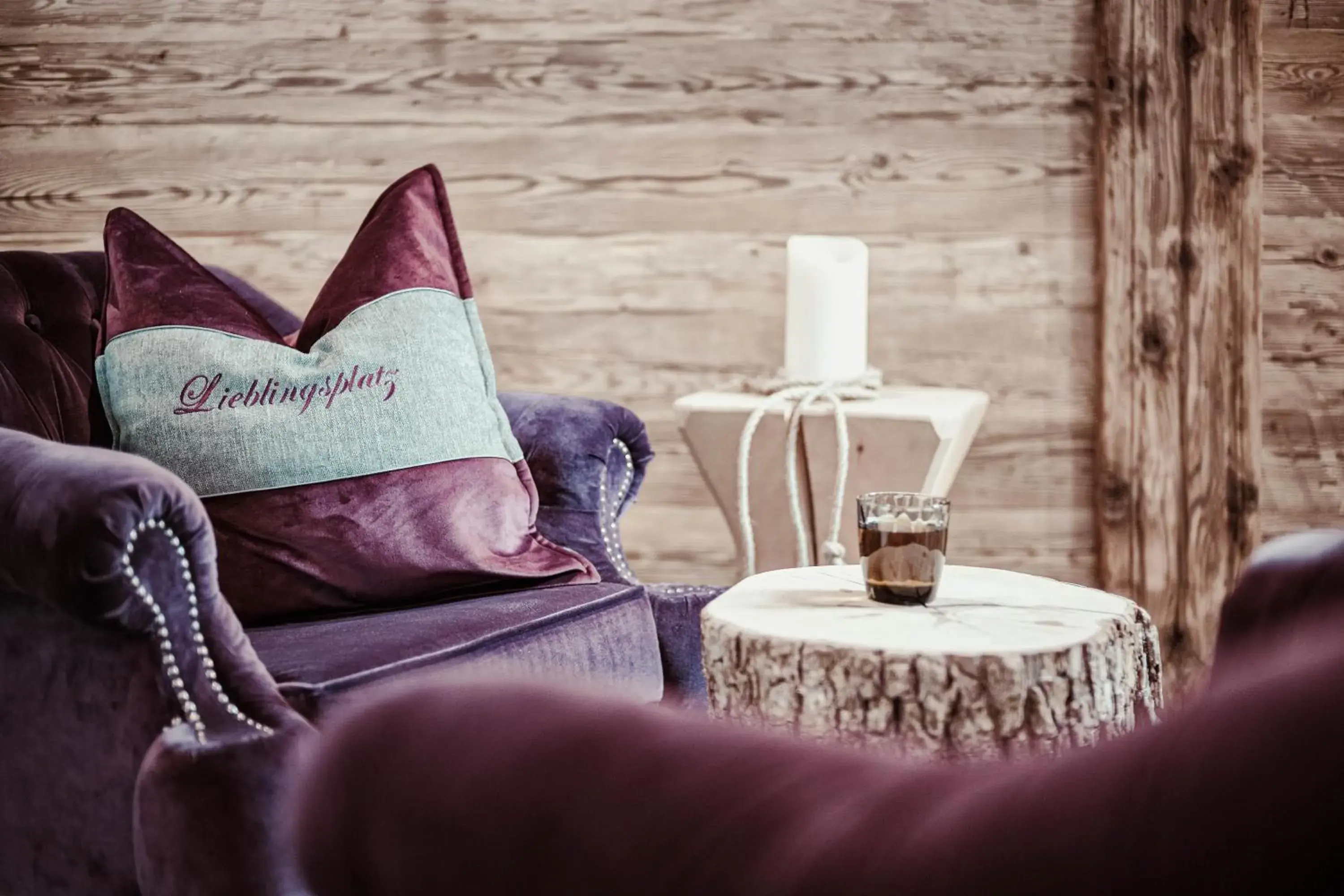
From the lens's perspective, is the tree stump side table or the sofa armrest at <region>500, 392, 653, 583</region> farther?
the sofa armrest at <region>500, 392, 653, 583</region>

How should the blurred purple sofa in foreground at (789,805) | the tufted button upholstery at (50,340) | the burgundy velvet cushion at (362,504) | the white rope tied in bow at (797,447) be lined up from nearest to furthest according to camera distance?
the blurred purple sofa in foreground at (789,805) < the burgundy velvet cushion at (362,504) < the tufted button upholstery at (50,340) < the white rope tied in bow at (797,447)

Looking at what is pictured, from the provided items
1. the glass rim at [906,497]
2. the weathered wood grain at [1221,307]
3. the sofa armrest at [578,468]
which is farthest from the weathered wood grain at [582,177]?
the glass rim at [906,497]

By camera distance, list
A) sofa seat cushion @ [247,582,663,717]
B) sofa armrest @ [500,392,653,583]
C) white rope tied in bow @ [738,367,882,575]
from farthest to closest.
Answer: white rope tied in bow @ [738,367,882,575] < sofa armrest @ [500,392,653,583] < sofa seat cushion @ [247,582,663,717]

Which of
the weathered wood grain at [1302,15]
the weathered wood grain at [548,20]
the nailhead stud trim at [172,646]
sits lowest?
the nailhead stud trim at [172,646]

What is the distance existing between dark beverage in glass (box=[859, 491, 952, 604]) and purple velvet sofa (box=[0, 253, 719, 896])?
13.3 inches

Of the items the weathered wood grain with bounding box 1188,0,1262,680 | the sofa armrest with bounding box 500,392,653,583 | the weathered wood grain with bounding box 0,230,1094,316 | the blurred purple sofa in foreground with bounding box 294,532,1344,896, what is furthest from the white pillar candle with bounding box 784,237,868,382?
the blurred purple sofa in foreground with bounding box 294,532,1344,896

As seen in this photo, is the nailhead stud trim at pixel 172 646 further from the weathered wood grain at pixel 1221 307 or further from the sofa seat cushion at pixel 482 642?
the weathered wood grain at pixel 1221 307

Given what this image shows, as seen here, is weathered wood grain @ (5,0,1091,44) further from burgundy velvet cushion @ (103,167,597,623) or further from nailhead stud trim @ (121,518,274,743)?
nailhead stud trim @ (121,518,274,743)

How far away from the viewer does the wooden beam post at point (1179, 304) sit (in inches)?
92.2

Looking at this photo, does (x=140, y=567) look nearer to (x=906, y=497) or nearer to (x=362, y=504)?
(x=362, y=504)

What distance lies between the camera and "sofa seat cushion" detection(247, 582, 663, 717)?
119 centimetres

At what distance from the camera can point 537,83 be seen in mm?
2543

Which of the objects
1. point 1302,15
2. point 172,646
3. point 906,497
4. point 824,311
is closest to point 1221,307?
point 1302,15

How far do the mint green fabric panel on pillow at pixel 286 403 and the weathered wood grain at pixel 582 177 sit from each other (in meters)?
1.10
